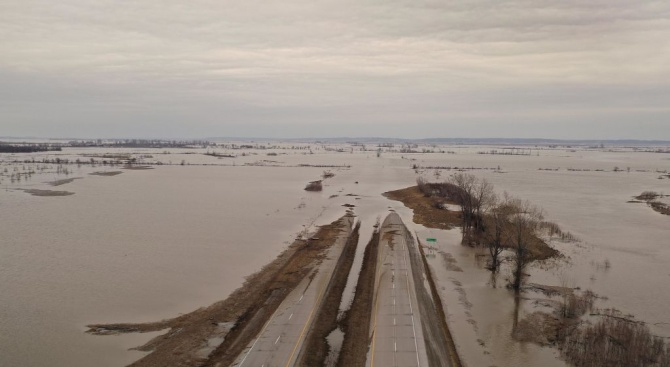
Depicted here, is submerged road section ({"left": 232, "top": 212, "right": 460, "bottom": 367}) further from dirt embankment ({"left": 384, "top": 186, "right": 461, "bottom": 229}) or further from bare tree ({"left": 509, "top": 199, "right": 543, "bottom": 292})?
dirt embankment ({"left": 384, "top": 186, "right": 461, "bottom": 229})

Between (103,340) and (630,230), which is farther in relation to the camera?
(630,230)

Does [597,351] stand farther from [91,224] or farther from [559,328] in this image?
[91,224]

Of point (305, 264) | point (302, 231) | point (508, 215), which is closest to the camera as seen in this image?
point (305, 264)

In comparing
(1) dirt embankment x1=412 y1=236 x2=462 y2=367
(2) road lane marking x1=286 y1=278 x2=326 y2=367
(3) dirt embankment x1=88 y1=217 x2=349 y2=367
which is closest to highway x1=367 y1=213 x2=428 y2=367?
(1) dirt embankment x1=412 y1=236 x2=462 y2=367

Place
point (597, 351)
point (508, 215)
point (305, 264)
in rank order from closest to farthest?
1. point (597, 351)
2. point (305, 264)
3. point (508, 215)

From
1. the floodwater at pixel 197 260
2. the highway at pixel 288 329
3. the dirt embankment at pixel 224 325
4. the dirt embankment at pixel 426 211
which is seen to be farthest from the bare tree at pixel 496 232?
the dirt embankment at pixel 224 325

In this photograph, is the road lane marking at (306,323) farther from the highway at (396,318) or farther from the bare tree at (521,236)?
the bare tree at (521,236)

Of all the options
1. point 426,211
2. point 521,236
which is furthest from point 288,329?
point 426,211

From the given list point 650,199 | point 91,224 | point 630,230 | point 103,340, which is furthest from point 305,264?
point 650,199
